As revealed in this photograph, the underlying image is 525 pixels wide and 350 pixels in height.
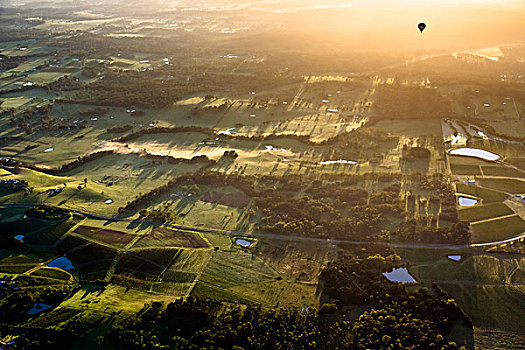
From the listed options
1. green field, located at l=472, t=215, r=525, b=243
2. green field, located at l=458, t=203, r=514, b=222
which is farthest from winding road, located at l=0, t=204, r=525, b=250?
green field, located at l=458, t=203, r=514, b=222

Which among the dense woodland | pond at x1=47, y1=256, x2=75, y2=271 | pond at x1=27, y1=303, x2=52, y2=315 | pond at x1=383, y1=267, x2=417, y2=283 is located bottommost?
pond at x1=383, y1=267, x2=417, y2=283

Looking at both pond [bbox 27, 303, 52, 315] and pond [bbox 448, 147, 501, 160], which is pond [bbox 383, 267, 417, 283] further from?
pond [bbox 27, 303, 52, 315]

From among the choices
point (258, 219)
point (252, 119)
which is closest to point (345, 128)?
point (252, 119)

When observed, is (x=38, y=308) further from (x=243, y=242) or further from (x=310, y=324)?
(x=310, y=324)

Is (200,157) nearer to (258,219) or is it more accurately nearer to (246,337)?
(258,219)

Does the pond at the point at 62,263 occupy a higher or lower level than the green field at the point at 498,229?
higher

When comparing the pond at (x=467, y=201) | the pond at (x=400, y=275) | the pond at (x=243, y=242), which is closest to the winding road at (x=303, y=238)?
the pond at (x=243, y=242)

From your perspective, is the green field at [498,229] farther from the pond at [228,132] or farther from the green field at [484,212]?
the pond at [228,132]

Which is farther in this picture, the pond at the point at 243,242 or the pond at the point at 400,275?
the pond at the point at 243,242
